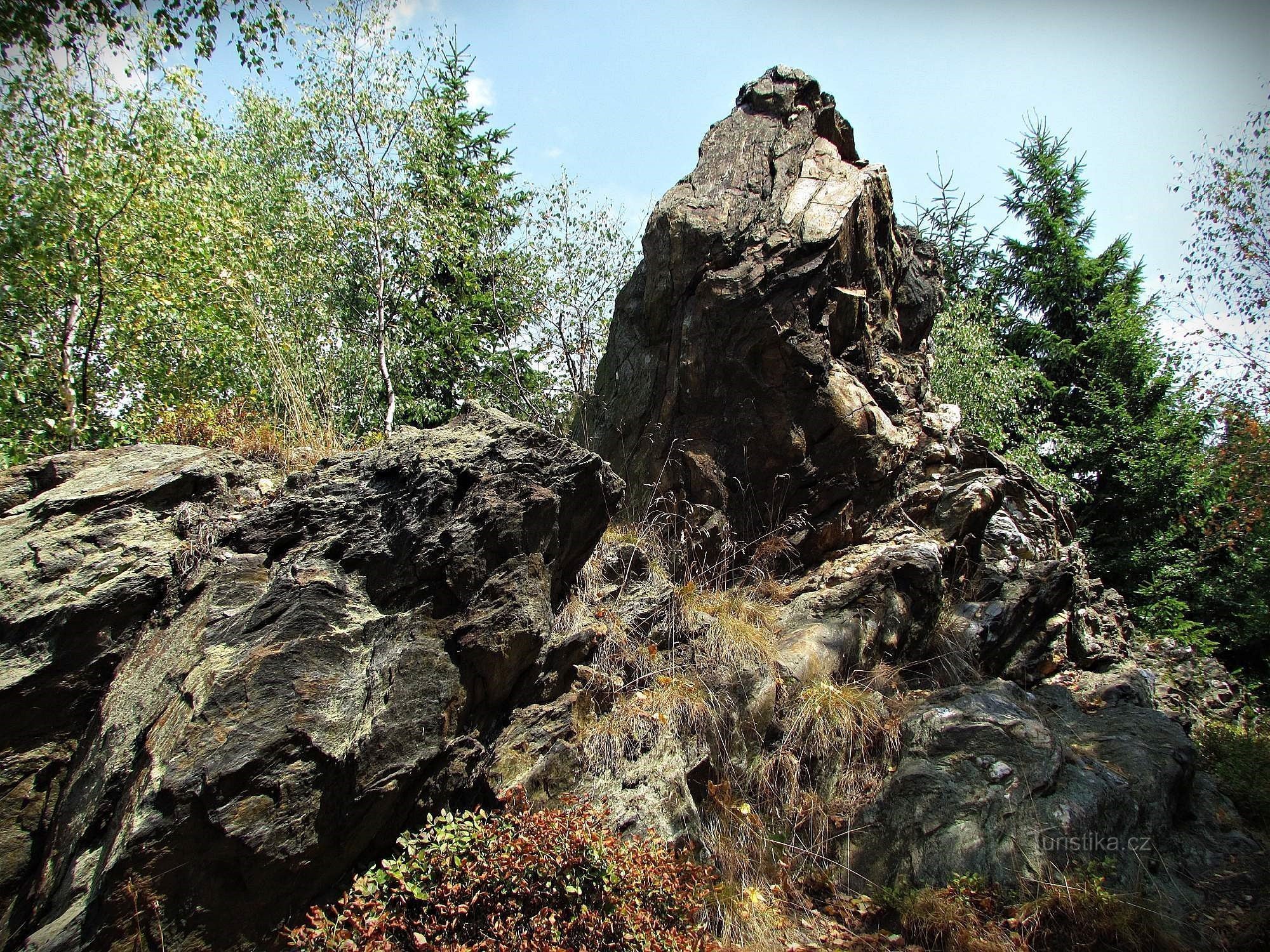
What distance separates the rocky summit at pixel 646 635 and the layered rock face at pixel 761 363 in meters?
0.04

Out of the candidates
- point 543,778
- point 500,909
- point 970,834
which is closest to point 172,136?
point 543,778

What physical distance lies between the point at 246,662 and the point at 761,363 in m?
4.97

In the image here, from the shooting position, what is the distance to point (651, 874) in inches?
152

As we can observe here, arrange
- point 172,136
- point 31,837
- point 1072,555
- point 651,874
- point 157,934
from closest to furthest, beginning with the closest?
point 157,934 → point 31,837 → point 651,874 → point 1072,555 → point 172,136

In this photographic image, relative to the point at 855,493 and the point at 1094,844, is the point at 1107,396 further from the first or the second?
the point at 1094,844

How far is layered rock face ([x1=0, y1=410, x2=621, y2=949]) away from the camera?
126 inches

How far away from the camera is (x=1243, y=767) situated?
580 cm

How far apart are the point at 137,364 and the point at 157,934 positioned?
796 cm

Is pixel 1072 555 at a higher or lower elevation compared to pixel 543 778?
higher

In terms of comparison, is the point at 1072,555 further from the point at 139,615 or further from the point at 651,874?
the point at 139,615

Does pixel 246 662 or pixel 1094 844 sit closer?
pixel 246 662

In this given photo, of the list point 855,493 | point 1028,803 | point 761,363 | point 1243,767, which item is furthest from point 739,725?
point 1243,767

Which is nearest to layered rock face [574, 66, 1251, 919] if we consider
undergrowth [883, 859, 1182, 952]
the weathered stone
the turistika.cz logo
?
the weathered stone

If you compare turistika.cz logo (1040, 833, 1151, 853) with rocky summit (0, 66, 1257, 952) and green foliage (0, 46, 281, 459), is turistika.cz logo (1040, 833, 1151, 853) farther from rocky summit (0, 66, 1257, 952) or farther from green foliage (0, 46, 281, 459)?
green foliage (0, 46, 281, 459)
